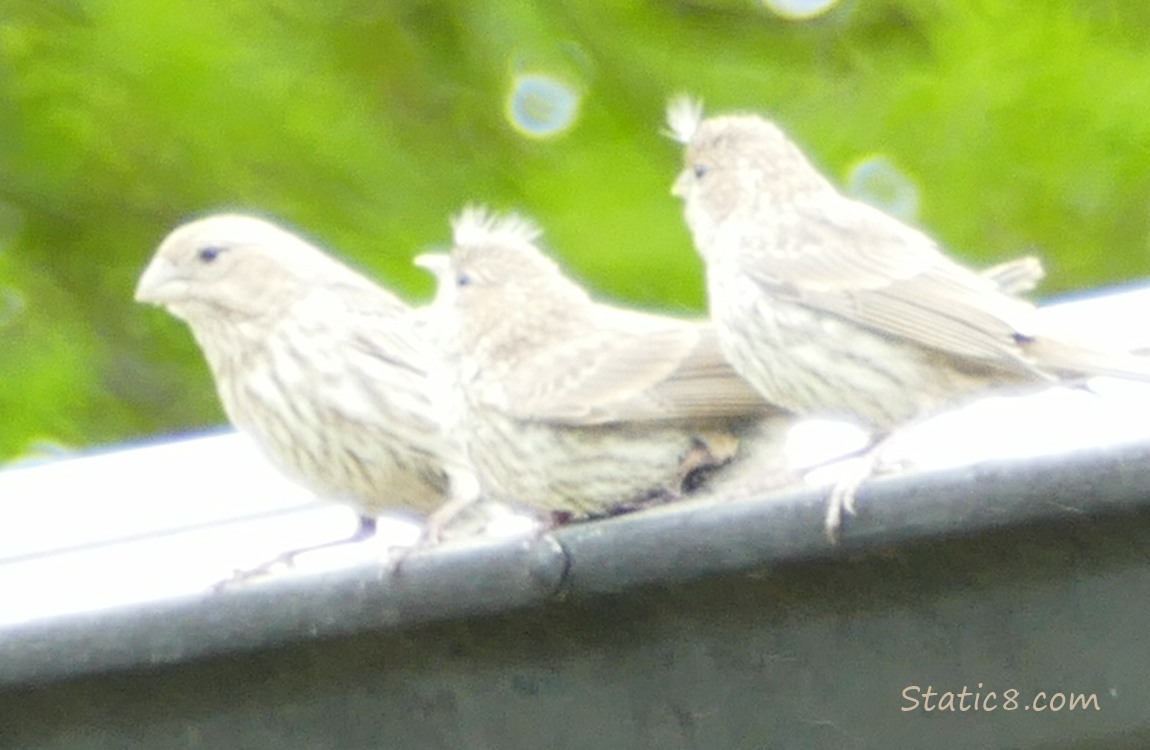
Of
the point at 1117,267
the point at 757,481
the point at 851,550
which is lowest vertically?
the point at 851,550

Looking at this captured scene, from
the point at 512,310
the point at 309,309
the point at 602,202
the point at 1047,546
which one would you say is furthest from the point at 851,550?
the point at 602,202

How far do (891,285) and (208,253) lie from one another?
0.75m

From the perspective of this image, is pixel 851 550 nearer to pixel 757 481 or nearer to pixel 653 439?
pixel 757 481

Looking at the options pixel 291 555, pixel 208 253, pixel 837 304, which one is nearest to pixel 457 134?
pixel 208 253

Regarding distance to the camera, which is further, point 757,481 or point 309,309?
point 309,309

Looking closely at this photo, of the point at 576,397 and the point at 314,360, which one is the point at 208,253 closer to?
the point at 314,360

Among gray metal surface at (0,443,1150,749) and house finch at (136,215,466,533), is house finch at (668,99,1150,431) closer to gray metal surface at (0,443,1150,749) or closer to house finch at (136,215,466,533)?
gray metal surface at (0,443,1150,749)

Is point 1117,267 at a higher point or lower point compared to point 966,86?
lower

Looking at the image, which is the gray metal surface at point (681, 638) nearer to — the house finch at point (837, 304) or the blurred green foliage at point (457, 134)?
the house finch at point (837, 304)

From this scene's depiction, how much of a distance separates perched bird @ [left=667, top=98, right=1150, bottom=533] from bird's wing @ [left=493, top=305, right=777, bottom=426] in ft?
0.16

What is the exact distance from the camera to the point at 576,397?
1.79 metres

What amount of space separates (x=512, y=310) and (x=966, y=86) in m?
0.89

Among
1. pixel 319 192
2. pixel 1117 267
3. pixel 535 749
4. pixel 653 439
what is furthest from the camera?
pixel 319 192

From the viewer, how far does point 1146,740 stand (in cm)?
153
